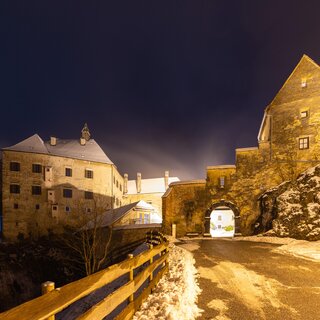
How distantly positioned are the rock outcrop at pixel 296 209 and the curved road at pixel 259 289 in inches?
405

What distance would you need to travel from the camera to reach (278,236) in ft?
64.0

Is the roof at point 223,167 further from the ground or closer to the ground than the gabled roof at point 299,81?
closer to the ground

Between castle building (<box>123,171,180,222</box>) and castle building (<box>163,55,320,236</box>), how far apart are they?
2568 centimetres

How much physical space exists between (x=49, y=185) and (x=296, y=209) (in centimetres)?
3437

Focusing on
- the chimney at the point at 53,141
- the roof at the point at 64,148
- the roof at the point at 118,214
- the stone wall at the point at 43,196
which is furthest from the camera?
the chimney at the point at 53,141

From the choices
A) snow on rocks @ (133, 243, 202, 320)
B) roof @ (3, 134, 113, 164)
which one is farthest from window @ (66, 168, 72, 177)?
snow on rocks @ (133, 243, 202, 320)

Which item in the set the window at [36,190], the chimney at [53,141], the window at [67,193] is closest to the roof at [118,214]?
the window at [67,193]

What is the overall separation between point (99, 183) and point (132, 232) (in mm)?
16864

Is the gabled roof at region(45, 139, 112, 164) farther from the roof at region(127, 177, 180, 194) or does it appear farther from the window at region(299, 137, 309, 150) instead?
the window at region(299, 137, 309, 150)

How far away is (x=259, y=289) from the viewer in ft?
20.3

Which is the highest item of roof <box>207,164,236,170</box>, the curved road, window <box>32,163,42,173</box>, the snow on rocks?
window <box>32,163,42,173</box>

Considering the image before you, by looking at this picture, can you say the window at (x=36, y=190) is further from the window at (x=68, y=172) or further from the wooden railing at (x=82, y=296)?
the wooden railing at (x=82, y=296)

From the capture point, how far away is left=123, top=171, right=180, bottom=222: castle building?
52062mm

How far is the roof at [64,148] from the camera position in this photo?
123 ft
